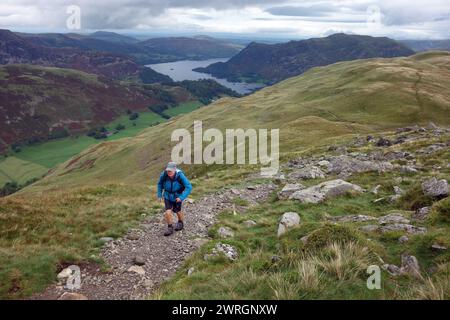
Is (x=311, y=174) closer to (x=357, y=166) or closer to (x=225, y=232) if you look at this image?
(x=357, y=166)

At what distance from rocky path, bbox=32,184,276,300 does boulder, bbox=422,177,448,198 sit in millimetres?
10213

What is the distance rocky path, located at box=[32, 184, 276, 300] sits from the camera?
11500 millimetres

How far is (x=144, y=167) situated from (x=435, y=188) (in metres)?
78.8

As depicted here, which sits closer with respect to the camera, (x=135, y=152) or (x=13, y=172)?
(x=135, y=152)

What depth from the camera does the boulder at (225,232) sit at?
52.0 ft

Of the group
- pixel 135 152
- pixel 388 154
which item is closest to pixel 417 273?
pixel 388 154

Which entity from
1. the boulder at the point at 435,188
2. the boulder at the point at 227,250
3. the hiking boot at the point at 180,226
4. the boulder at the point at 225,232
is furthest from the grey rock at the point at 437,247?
the hiking boot at the point at 180,226

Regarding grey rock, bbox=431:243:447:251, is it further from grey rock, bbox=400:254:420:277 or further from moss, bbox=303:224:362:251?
moss, bbox=303:224:362:251

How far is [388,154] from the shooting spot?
104 ft

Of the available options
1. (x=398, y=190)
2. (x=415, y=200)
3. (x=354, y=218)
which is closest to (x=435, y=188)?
(x=415, y=200)

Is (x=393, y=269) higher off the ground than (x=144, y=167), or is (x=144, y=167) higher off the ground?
(x=393, y=269)

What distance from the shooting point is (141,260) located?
13.5 metres
